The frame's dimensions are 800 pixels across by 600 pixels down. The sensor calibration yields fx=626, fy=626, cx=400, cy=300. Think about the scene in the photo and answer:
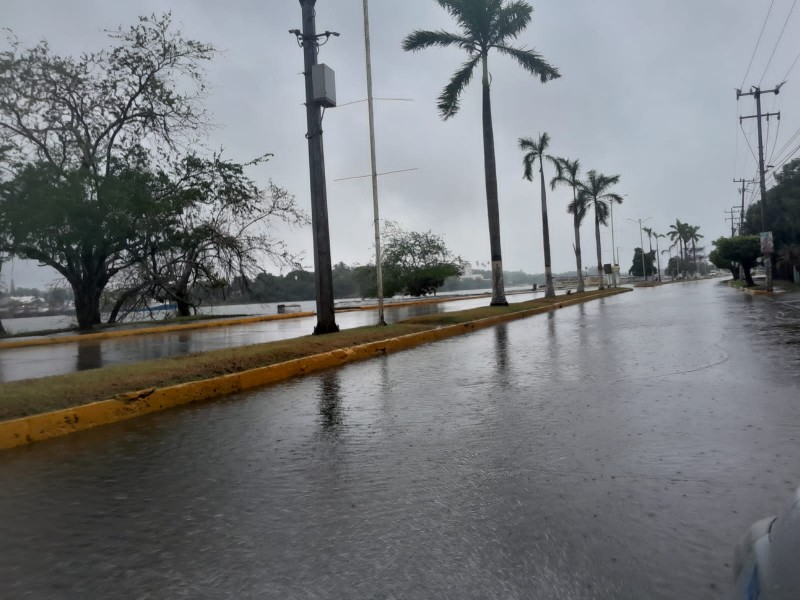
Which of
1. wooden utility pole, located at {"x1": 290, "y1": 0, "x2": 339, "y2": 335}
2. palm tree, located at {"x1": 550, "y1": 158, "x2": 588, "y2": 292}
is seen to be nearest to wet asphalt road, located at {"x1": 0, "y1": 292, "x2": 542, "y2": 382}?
wooden utility pole, located at {"x1": 290, "y1": 0, "x2": 339, "y2": 335}

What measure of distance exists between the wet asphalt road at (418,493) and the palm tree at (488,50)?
62.5ft

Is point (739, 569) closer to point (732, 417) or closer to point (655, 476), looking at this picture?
point (655, 476)

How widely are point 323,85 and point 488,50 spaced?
49.7 ft

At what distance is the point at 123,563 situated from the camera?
309 centimetres

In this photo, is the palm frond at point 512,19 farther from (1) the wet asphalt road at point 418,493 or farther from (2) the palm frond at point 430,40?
(1) the wet asphalt road at point 418,493

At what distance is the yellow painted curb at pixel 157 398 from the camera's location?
6113 mm

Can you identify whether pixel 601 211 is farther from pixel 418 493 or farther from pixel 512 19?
pixel 418 493

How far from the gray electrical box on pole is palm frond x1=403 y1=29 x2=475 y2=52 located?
42.9 ft

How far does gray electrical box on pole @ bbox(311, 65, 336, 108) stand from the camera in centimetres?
1465

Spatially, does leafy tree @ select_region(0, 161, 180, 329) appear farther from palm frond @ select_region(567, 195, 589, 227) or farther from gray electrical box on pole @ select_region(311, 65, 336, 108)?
palm frond @ select_region(567, 195, 589, 227)

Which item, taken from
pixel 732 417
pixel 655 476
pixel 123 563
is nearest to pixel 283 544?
pixel 123 563

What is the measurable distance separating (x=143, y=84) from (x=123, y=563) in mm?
28465

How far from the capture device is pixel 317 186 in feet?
49.3

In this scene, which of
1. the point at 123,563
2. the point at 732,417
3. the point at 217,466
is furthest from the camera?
the point at 732,417
